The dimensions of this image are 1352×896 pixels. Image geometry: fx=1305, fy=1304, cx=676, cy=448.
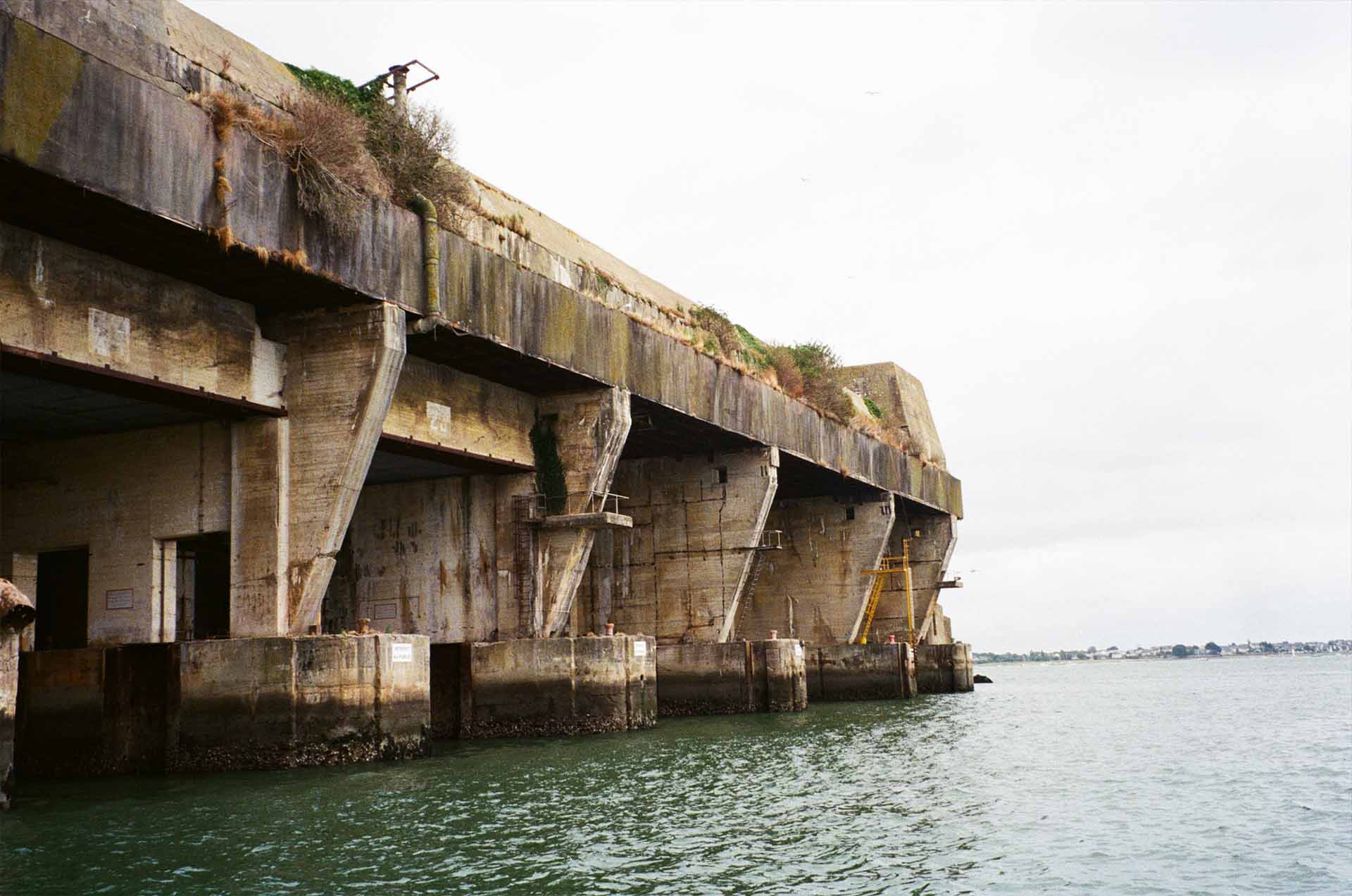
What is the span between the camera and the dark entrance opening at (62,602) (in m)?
22.7

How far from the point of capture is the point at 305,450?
20547mm

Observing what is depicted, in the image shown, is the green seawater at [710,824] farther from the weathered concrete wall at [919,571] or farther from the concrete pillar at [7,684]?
the weathered concrete wall at [919,571]

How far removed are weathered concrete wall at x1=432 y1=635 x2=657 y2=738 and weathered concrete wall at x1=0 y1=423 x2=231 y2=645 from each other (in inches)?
260

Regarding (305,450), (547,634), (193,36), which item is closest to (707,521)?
(547,634)

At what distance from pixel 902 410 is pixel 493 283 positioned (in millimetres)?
35190

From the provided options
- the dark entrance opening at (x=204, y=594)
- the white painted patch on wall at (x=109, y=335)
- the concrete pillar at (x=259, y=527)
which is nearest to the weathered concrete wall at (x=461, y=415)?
the concrete pillar at (x=259, y=527)

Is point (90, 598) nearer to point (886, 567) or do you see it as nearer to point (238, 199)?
point (238, 199)

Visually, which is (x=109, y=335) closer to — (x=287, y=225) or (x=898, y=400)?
(x=287, y=225)

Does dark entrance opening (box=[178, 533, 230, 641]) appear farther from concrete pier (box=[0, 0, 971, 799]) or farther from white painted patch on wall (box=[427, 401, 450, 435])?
white painted patch on wall (box=[427, 401, 450, 435])

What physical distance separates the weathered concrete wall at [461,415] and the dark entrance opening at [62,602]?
5964 millimetres

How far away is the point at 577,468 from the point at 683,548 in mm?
9439

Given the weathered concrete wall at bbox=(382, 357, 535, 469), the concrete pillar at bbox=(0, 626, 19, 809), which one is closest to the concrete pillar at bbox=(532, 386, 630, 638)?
the weathered concrete wall at bbox=(382, 357, 535, 469)

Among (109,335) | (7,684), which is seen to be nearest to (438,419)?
(109,335)

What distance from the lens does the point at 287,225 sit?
60.6 feet
